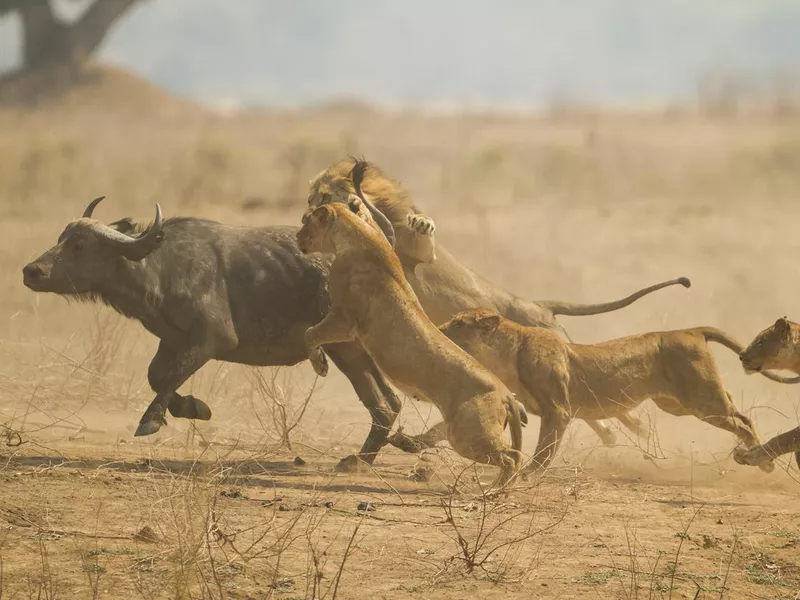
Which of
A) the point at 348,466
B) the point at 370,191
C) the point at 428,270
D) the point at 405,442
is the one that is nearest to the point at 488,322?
the point at 405,442

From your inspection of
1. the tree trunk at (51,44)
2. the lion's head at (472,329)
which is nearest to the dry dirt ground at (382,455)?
the lion's head at (472,329)

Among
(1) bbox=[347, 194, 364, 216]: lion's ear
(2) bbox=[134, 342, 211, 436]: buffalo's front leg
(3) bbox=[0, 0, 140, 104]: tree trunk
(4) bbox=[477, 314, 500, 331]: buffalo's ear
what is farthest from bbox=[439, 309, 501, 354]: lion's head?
(3) bbox=[0, 0, 140, 104]: tree trunk

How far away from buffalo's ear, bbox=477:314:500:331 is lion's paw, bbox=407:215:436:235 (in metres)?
1.21

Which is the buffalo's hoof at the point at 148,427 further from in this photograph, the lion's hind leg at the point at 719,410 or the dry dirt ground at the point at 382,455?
the lion's hind leg at the point at 719,410

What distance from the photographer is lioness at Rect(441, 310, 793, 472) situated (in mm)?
8953

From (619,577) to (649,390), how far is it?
3.02 m

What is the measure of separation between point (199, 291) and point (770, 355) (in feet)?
11.7

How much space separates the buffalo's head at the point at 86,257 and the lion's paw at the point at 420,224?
188 cm

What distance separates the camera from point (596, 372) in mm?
9156

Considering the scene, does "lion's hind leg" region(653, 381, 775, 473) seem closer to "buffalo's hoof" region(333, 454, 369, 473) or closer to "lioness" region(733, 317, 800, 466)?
"lioness" region(733, 317, 800, 466)

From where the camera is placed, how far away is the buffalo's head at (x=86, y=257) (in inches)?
351

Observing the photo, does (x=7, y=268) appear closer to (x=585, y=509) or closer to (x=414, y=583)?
(x=585, y=509)

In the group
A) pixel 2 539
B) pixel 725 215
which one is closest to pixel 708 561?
pixel 2 539

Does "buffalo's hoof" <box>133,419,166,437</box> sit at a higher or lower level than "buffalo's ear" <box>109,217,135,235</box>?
lower
